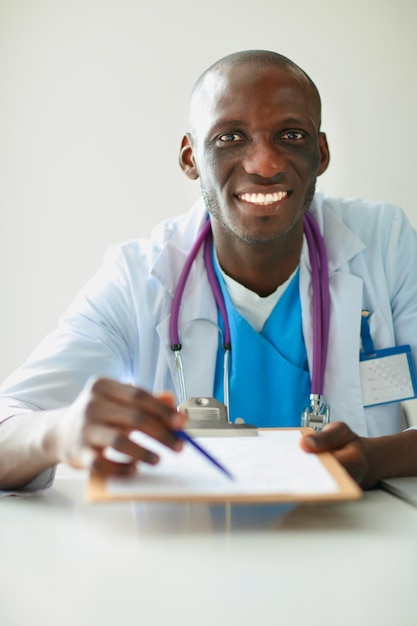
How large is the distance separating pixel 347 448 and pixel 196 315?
1.82ft

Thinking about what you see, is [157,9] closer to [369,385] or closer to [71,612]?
[369,385]

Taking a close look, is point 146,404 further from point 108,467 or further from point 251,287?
point 251,287

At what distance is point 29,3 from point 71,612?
2.39 metres

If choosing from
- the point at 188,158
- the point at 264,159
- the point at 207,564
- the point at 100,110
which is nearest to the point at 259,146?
the point at 264,159

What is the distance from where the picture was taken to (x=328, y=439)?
93cm

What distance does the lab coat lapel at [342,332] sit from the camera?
143 cm

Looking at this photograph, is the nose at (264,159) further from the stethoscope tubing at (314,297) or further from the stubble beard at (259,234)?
the stethoscope tubing at (314,297)

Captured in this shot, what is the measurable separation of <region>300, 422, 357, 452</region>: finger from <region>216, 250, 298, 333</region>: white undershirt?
21.0 inches

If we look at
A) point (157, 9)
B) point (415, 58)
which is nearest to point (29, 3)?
point (157, 9)

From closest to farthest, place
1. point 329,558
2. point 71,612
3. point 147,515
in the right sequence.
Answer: point 71,612, point 329,558, point 147,515

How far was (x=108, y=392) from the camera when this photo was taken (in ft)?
2.59

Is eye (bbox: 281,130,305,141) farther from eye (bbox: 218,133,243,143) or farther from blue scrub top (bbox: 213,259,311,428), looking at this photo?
blue scrub top (bbox: 213,259,311,428)

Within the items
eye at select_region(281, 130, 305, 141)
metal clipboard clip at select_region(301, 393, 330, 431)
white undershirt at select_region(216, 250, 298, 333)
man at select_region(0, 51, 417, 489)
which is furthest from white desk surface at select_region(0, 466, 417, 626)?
eye at select_region(281, 130, 305, 141)

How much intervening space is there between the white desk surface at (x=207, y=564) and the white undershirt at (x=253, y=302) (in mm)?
604
